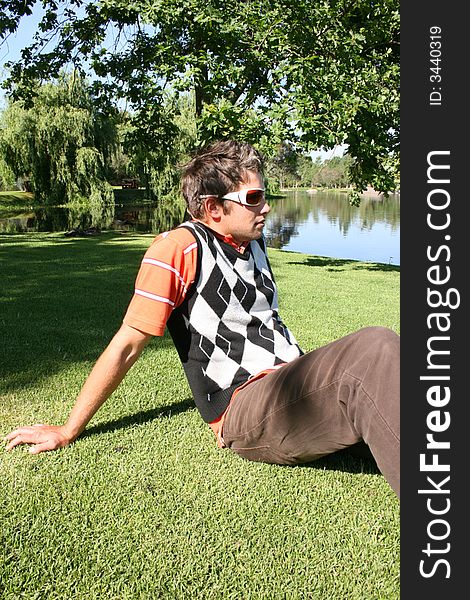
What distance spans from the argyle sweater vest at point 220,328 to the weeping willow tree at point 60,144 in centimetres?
2456

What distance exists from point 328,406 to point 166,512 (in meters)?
0.79

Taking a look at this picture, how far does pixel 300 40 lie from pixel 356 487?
1090 cm

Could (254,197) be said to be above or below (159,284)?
above

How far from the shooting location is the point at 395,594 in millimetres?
1812

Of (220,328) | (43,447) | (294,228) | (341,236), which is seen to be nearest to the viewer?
(220,328)

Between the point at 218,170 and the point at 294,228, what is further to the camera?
the point at 294,228

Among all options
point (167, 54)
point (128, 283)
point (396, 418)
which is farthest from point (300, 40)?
point (396, 418)

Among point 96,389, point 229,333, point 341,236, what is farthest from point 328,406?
point 341,236

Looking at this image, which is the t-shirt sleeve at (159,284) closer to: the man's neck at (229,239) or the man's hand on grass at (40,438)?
the man's neck at (229,239)

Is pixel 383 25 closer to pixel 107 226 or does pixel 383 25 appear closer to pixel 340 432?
pixel 340 432

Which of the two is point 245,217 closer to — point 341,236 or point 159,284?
point 159,284

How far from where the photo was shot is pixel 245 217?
245 cm

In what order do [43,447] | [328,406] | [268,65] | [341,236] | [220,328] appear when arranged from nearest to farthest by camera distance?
[328,406] < [220,328] < [43,447] < [268,65] < [341,236]

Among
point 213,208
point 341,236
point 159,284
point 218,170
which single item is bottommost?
point 341,236
